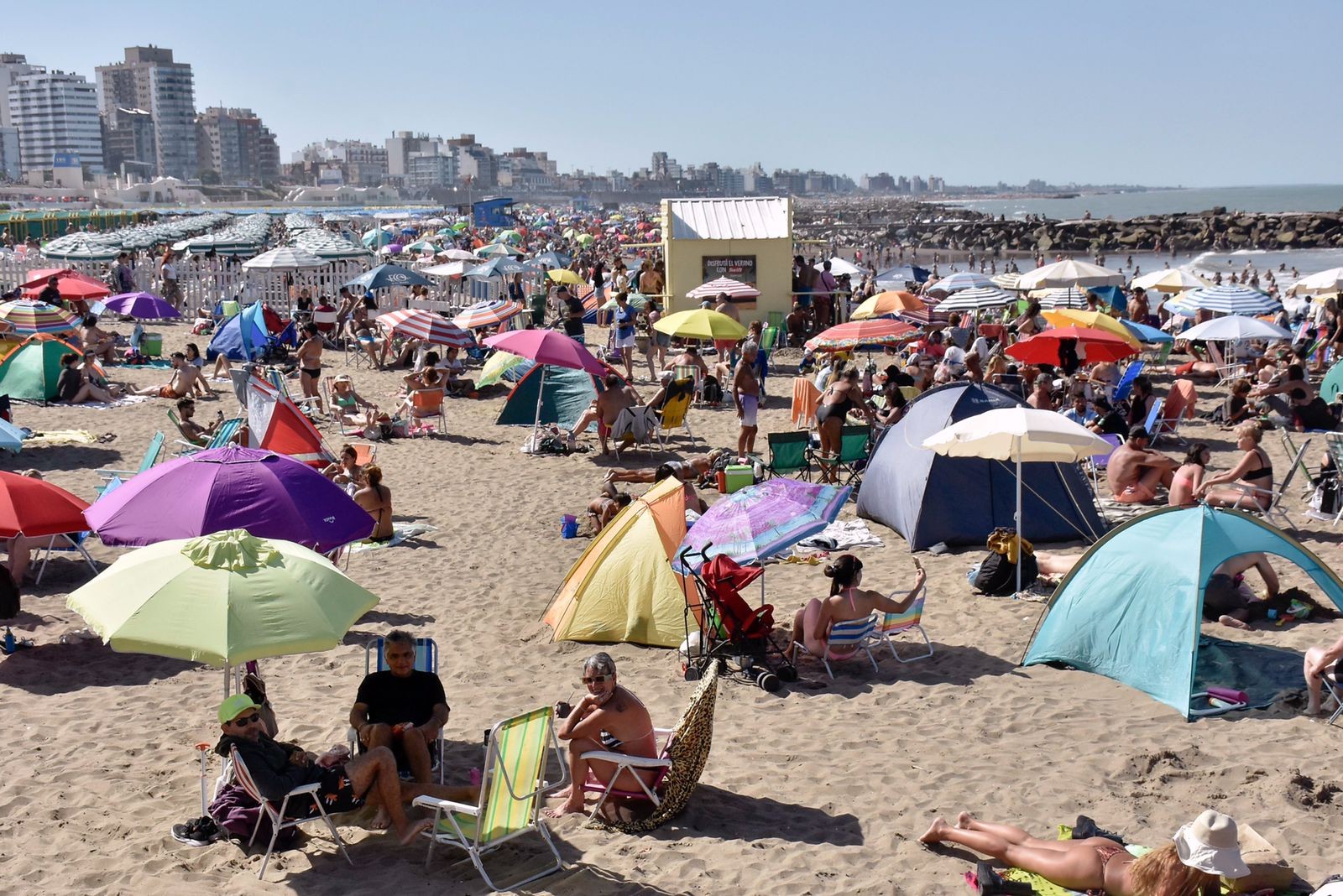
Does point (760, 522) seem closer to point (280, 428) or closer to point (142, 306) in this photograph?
point (280, 428)

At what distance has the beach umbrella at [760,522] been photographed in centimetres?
685

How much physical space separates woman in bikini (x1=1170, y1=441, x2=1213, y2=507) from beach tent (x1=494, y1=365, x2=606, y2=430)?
6.57 m

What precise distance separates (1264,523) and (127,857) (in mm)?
5588

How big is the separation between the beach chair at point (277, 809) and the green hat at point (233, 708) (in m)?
0.12

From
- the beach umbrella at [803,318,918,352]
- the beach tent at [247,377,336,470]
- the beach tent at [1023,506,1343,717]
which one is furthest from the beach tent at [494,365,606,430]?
the beach tent at [1023,506,1343,717]

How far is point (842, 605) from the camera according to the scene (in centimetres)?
679

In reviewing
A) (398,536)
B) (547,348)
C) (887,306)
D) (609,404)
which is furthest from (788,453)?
(887,306)

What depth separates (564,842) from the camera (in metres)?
4.88

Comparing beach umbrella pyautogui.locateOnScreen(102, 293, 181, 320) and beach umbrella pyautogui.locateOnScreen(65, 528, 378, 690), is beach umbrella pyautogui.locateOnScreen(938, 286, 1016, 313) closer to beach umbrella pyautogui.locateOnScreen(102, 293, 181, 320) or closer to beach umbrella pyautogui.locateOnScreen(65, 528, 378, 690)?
beach umbrella pyautogui.locateOnScreen(102, 293, 181, 320)

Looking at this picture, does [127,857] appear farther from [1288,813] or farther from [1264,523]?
A: [1264,523]

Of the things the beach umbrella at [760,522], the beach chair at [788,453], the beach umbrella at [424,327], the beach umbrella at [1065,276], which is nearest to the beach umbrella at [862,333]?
the beach chair at [788,453]

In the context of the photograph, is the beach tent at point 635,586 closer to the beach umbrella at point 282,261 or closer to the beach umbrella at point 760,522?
the beach umbrella at point 760,522

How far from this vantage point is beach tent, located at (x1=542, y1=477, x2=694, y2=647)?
7.38 meters

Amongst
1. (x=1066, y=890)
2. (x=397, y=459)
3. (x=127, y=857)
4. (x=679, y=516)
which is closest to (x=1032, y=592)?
(x=679, y=516)
